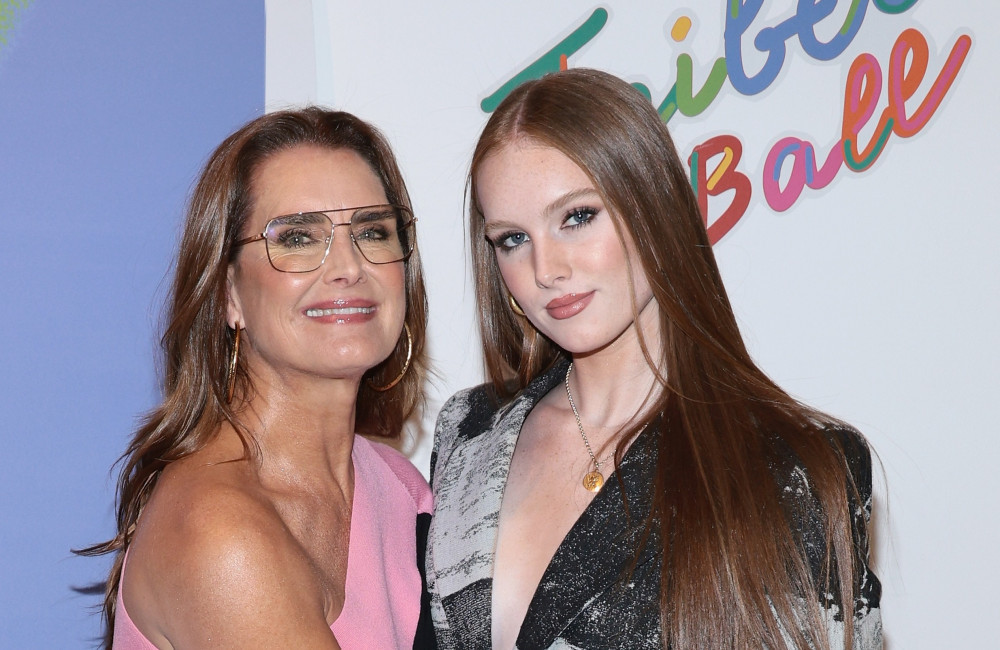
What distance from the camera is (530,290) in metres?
1.91

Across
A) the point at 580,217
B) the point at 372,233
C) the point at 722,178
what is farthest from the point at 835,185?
the point at 372,233

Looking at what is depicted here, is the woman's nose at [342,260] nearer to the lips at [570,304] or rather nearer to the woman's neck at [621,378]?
the lips at [570,304]

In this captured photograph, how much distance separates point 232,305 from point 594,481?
805 millimetres

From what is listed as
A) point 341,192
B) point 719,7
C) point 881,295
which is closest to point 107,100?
point 341,192

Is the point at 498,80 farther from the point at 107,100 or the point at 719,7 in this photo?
the point at 107,100

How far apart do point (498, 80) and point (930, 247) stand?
4.32 ft

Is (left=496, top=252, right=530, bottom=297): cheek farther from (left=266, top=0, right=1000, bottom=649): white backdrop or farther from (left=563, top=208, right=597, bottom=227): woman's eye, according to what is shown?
(left=266, top=0, right=1000, bottom=649): white backdrop

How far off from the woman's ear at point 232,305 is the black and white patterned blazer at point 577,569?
0.57 meters

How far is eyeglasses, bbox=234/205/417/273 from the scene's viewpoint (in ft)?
6.26

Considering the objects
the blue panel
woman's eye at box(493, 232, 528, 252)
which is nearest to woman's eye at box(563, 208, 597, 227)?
woman's eye at box(493, 232, 528, 252)

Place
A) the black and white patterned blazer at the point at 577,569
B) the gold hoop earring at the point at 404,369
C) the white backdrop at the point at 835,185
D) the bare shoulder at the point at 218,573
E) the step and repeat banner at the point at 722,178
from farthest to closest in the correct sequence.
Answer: the white backdrop at the point at 835,185
the step and repeat banner at the point at 722,178
the gold hoop earring at the point at 404,369
the black and white patterned blazer at the point at 577,569
the bare shoulder at the point at 218,573

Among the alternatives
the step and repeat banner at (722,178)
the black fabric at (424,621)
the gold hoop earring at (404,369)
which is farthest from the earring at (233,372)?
the step and repeat banner at (722,178)

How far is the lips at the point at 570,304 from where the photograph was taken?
1877mm

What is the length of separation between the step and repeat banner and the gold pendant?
41.2 inches
